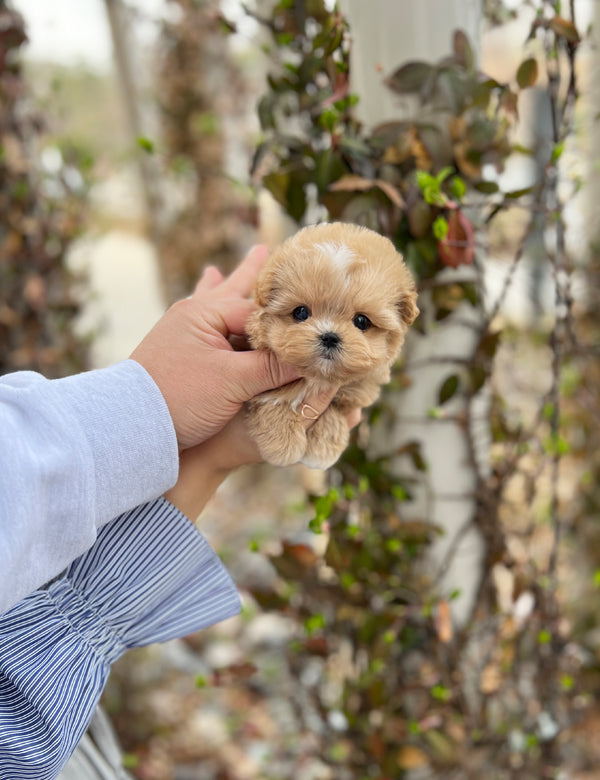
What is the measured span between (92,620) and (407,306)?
63 centimetres

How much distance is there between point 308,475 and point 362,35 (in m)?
2.35

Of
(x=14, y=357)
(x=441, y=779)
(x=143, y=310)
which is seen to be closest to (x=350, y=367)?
(x=441, y=779)

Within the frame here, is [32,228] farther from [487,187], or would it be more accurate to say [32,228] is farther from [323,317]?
[323,317]

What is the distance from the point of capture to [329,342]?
2.51 feet

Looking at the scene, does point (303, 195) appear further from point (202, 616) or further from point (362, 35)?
point (202, 616)

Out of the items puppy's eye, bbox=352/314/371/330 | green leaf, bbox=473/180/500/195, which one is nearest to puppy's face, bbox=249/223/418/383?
puppy's eye, bbox=352/314/371/330

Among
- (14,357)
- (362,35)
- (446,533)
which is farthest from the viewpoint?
(14,357)

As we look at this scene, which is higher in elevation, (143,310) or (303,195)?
(303,195)

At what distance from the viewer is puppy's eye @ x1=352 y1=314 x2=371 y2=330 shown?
0.79 metres

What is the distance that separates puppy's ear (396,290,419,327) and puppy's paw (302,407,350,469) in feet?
0.61

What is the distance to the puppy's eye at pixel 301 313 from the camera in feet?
2.62

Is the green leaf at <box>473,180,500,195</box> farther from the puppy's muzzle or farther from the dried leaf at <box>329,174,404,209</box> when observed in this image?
the puppy's muzzle

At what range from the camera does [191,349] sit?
83cm

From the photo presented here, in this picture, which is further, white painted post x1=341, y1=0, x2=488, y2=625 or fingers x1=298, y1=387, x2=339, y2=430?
white painted post x1=341, y1=0, x2=488, y2=625
